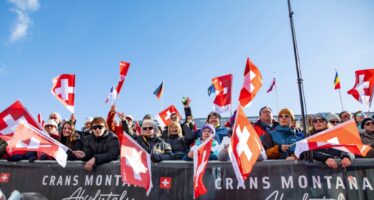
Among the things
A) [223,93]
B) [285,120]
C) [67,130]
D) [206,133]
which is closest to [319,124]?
[285,120]

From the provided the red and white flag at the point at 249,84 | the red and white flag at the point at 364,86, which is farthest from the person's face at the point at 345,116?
the red and white flag at the point at 249,84

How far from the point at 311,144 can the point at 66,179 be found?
3.61 m

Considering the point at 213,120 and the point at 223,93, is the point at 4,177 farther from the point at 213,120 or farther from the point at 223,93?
the point at 223,93

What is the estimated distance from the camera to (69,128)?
589 cm

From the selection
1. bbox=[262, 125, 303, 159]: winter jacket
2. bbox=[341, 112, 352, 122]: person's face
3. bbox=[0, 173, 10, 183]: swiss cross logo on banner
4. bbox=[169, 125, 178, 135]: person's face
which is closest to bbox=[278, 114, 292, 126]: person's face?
bbox=[262, 125, 303, 159]: winter jacket

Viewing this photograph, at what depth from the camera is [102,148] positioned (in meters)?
4.91

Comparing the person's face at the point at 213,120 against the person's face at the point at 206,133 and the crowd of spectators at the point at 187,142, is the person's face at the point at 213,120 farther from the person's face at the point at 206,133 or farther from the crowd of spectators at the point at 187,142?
the person's face at the point at 206,133

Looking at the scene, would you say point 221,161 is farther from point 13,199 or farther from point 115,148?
point 13,199

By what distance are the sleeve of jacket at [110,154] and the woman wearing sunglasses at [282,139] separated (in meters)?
2.36

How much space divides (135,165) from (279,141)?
2240 millimetres

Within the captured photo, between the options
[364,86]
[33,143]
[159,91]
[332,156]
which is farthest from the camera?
[159,91]

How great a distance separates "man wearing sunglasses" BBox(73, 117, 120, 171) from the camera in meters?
4.61

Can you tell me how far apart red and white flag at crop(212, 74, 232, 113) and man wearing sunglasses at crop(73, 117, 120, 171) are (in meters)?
3.70

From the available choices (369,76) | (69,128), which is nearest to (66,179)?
(69,128)
